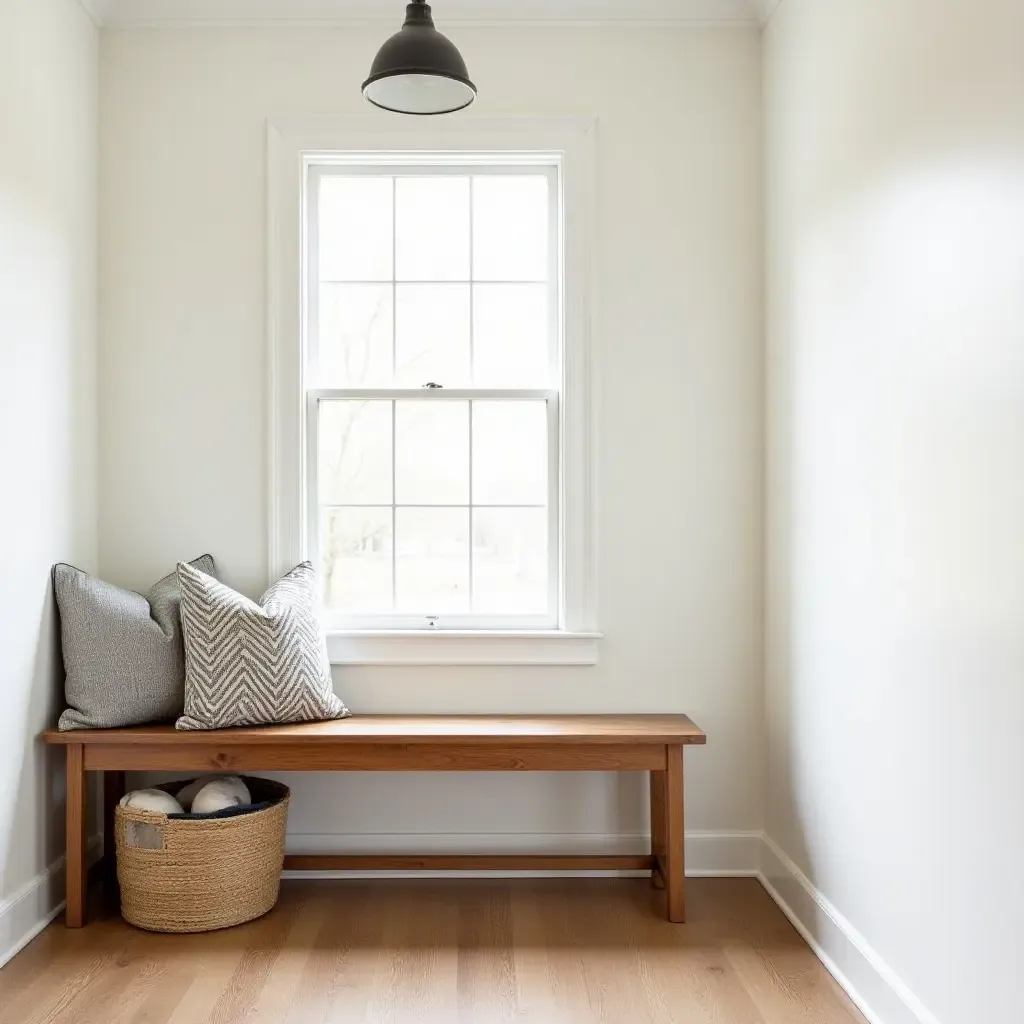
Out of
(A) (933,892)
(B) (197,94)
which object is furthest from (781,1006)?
(B) (197,94)

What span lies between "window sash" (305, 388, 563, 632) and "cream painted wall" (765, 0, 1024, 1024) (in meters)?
0.74

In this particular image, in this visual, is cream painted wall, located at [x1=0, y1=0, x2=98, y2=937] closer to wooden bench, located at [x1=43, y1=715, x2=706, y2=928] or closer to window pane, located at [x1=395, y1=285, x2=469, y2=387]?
wooden bench, located at [x1=43, y1=715, x2=706, y2=928]

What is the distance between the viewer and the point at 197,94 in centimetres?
339

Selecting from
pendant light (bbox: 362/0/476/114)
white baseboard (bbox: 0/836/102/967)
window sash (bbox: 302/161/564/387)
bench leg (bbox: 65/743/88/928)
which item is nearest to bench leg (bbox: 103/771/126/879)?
white baseboard (bbox: 0/836/102/967)

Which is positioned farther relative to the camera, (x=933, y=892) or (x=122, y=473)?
(x=122, y=473)

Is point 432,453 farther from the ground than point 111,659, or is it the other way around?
point 432,453

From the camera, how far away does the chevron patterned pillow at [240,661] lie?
119 inches

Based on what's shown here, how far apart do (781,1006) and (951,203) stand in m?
1.91

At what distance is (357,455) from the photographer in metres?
3.51

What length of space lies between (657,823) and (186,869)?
1.45m

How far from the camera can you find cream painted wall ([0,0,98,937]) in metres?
2.78

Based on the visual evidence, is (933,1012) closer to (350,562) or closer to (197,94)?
(350,562)

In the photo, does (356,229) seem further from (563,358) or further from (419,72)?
(419,72)

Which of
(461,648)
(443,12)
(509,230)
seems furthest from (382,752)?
(443,12)
